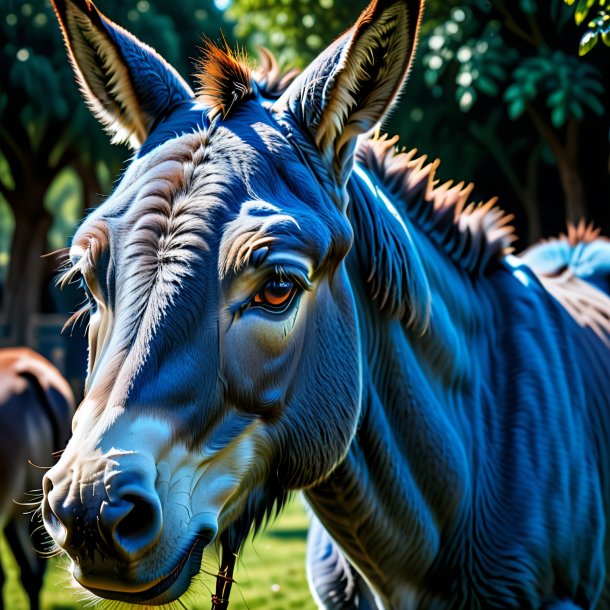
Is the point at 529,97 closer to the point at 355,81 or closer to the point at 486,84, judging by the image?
the point at 486,84

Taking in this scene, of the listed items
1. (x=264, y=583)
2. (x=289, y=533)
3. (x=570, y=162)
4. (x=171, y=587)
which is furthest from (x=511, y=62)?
(x=171, y=587)

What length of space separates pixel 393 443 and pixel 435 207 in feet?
3.00

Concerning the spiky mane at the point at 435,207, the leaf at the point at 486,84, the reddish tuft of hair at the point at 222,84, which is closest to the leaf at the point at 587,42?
the spiky mane at the point at 435,207

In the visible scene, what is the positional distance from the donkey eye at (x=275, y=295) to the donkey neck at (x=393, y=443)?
458 millimetres

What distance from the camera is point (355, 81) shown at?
2.19 meters

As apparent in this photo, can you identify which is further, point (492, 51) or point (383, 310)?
point (492, 51)

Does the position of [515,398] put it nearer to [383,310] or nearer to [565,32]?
[383,310]

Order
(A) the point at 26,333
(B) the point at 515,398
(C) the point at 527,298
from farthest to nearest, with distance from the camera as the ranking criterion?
(A) the point at 26,333, (C) the point at 527,298, (B) the point at 515,398

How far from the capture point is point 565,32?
27.5 feet

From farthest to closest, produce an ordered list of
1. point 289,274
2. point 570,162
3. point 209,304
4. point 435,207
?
1. point 570,162
2. point 435,207
3. point 289,274
4. point 209,304

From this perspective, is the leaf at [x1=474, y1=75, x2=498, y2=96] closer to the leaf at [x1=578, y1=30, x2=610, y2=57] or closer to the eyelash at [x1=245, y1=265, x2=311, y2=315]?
the leaf at [x1=578, y1=30, x2=610, y2=57]

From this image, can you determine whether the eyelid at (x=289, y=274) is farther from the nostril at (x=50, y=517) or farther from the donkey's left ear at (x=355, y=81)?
the nostril at (x=50, y=517)

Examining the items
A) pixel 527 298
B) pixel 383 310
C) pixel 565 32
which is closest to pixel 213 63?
pixel 383 310

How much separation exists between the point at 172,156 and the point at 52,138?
15.8m
